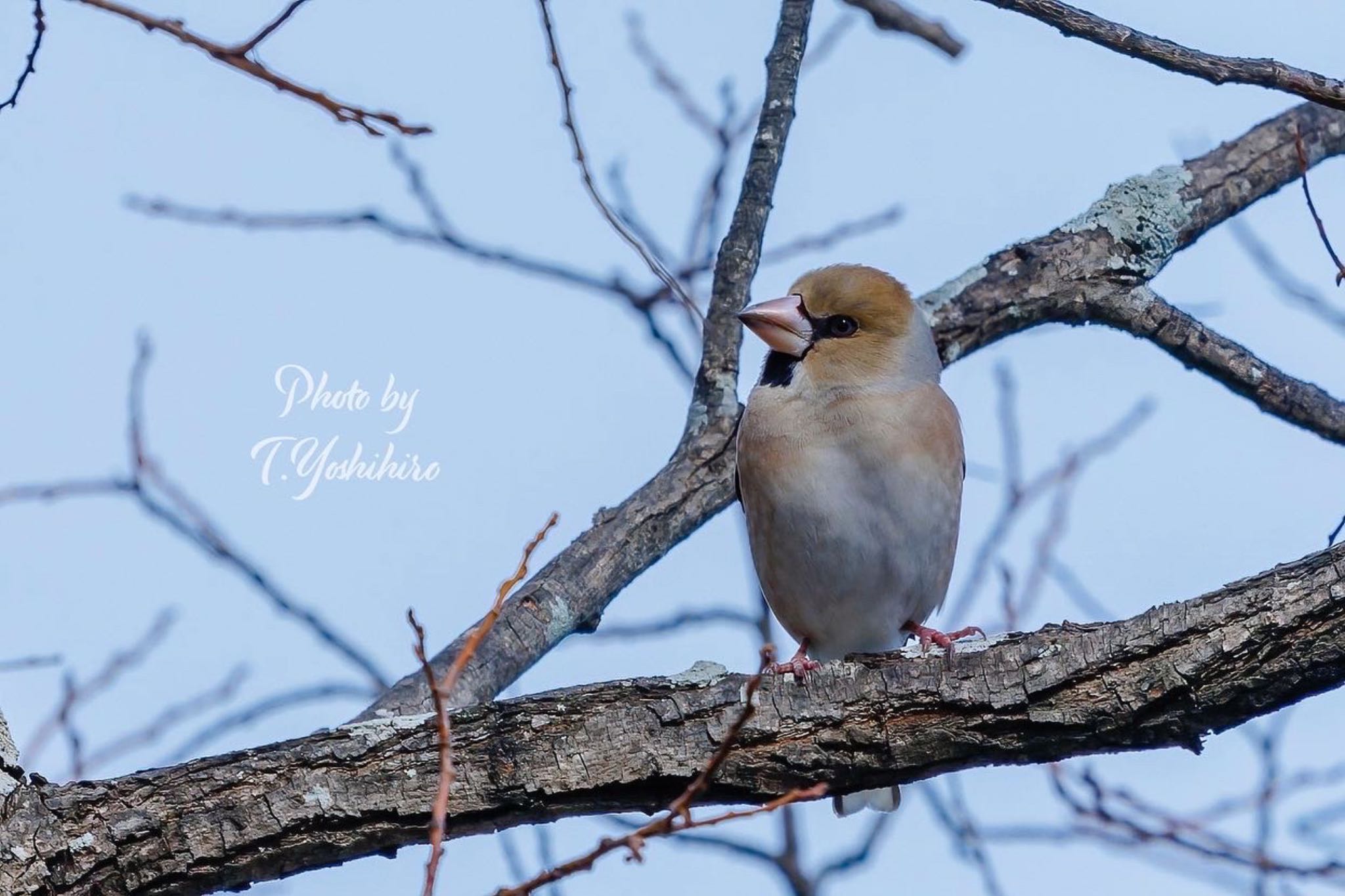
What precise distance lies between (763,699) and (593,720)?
0.34 meters

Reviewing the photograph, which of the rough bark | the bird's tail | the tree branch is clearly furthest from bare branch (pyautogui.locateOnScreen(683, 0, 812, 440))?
the rough bark

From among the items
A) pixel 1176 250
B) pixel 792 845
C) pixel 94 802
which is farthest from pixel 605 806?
pixel 1176 250

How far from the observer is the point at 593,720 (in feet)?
10.0

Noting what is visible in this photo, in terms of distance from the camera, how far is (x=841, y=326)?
15.2 ft

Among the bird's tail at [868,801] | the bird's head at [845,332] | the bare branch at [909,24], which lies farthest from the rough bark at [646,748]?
the bare branch at [909,24]

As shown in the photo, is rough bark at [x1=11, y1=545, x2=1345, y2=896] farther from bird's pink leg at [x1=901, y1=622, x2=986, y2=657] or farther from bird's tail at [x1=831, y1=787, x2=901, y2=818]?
bird's tail at [x1=831, y1=787, x2=901, y2=818]

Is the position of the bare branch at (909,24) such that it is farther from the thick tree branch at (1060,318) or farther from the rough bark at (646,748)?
the rough bark at (646,748)

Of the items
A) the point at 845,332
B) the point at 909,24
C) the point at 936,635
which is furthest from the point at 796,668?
the point at 909,24

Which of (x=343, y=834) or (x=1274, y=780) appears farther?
(x=1274, y=780)

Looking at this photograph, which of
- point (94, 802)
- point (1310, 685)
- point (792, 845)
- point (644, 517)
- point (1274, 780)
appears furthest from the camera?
point (792, 845)

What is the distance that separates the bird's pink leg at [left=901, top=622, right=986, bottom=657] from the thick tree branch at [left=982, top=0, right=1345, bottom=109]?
3.97 feet

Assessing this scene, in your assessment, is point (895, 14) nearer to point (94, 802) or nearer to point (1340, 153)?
point (1340, 153)

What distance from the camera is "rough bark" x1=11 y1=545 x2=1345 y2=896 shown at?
2875mm

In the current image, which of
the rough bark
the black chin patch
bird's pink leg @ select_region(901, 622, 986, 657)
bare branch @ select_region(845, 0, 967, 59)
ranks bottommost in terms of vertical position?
the rough bark
